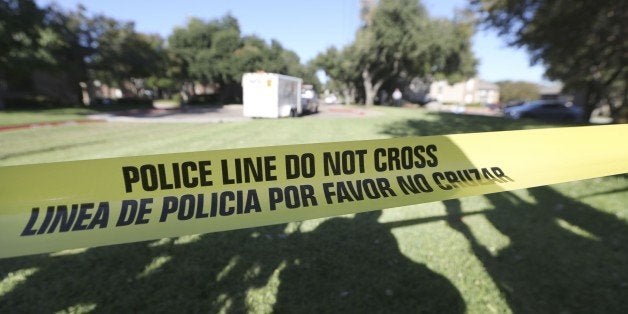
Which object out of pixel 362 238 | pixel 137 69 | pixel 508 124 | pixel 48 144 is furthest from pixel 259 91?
pixel 137 69

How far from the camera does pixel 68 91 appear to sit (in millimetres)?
37375

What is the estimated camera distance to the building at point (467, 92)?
9456 centimetres

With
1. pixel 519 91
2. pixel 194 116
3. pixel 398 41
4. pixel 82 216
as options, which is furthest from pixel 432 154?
pixel 519 91

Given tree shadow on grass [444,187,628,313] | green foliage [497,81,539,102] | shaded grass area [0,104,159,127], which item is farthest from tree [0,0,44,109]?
green foliage [497,81,539,102]

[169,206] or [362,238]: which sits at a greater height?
[169,206]

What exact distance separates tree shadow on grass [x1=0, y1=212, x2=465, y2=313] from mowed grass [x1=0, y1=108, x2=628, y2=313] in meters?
0.01

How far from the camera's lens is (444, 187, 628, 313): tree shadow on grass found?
3.18 metres

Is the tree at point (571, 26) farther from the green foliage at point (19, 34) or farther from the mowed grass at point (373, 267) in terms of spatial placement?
the green foliage at point (19, 34)

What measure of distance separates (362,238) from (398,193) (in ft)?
6.27

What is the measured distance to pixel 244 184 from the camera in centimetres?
234

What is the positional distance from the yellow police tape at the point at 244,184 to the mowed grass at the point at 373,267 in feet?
3.82

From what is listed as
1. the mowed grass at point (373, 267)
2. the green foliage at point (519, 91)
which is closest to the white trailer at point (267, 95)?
the mowed grass at point (373, 267)

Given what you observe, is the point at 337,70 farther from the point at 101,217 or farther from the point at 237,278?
the point at 101,217

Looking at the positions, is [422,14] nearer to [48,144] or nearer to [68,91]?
[48,144]
